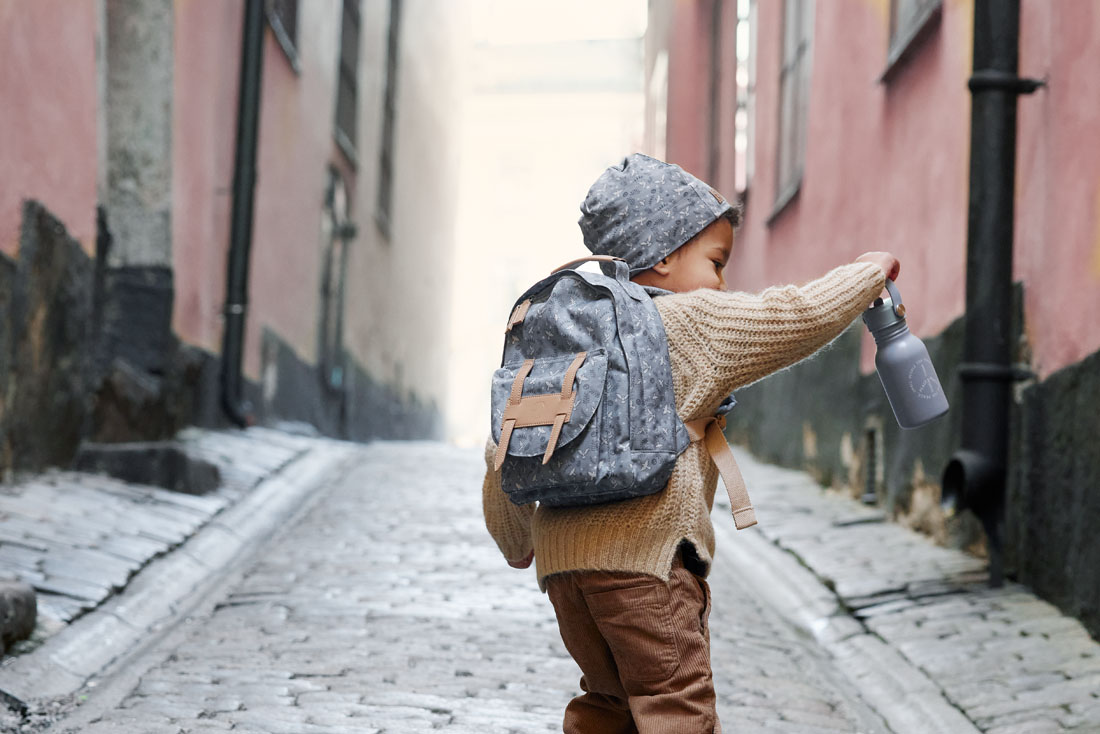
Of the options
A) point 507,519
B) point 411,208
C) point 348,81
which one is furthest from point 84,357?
point 411,208

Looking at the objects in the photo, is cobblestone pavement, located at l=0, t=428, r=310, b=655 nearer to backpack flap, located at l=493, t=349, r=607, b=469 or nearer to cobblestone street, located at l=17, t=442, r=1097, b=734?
cobblestone street, located at l=17, t=442, r=1097, b=734

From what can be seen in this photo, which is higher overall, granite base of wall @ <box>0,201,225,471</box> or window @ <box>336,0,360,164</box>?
window @ <box>336,0,360,164</box>

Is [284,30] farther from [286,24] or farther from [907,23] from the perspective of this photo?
[907,23]

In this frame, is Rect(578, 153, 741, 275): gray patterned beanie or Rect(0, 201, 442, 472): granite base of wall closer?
Rect(578, 153, 741, 275): gray patterned beanie

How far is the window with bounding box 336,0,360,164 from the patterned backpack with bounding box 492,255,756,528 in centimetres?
1161

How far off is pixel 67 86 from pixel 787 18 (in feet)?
18.8

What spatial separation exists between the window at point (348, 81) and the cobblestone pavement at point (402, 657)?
861 cm

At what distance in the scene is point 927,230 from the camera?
6.20 metres

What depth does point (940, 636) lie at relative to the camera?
4121 mm

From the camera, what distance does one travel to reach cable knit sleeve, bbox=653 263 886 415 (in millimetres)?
2201

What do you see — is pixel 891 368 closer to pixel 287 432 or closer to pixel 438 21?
pixel 287 432

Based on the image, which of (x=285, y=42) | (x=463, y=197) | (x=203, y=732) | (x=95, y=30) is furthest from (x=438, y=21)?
(x=203, y=732)

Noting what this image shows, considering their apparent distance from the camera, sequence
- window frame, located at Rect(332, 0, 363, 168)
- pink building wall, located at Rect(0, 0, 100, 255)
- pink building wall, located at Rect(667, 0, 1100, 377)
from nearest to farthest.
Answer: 1. pink building wall, located at Rect(667, 0, 1100, 377)
2. pink building wall, located at Rect(0, 0, 100, 255)
3. window frame, located at Rect(332, 0, 363, 168)

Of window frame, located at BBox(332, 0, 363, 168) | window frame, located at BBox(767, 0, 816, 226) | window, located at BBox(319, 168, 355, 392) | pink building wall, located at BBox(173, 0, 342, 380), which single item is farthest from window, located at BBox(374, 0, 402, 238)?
window frame, located at BBox(767, 0, 816, 226)
